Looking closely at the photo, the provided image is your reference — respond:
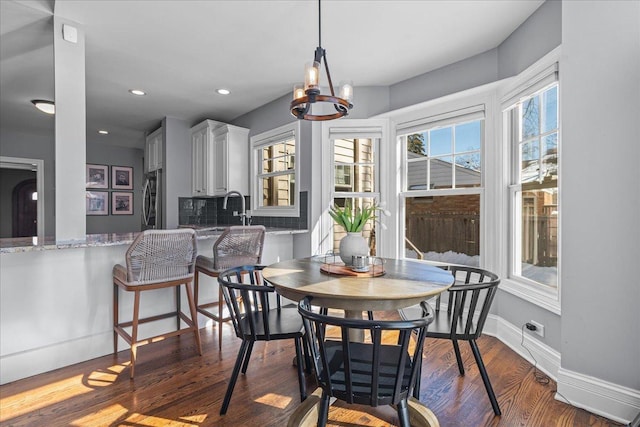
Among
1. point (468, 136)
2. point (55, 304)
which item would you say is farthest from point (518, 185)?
point (55, 304)

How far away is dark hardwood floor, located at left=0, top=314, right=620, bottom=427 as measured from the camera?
1.78m

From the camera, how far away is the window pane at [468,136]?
10.3ft

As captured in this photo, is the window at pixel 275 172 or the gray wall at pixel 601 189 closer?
the gray wall at pixel 601 189

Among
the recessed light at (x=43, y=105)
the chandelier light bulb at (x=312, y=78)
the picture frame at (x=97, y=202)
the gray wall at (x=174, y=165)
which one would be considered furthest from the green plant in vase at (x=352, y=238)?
the picture frame at (x=97, y=202)

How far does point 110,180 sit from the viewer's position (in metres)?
6.65

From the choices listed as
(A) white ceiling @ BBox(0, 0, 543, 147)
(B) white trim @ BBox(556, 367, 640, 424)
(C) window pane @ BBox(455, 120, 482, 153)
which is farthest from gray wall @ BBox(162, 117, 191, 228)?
(B) white trim @ BBox(556, 367, 640, 424)

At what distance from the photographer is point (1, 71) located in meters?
3.44

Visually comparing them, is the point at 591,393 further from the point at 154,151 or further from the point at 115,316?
the point at 154,151

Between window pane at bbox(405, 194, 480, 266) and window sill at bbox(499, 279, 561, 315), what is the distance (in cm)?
48

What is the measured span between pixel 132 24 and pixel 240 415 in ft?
9.32

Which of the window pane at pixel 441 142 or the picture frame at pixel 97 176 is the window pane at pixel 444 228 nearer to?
the window pane at pixel 441 142

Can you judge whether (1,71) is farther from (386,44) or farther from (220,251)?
(386,44)

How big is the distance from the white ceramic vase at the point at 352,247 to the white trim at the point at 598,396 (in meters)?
1.36

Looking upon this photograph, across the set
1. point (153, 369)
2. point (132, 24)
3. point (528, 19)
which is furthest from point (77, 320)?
point (528, 19)
